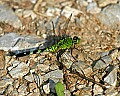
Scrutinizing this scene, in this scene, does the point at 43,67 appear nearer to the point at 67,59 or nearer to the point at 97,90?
the point at 67,59

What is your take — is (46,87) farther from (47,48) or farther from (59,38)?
(59,38)

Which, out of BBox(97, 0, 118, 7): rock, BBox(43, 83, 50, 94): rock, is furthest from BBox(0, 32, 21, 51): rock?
BBox(97, 0, 118, 7): rock

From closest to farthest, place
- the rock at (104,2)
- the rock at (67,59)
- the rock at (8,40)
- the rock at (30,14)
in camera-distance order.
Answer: the rock at (67,59) < the rock at (8,40) < the rock at (30,14) < the rock at (104,2)

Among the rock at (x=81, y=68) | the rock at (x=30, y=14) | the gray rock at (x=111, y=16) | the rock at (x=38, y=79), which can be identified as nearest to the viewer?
the rock at (x=38, y=79)

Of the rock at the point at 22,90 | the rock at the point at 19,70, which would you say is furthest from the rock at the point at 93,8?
the rock at the point at 22,90

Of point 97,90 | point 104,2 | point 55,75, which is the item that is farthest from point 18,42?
point 104,2

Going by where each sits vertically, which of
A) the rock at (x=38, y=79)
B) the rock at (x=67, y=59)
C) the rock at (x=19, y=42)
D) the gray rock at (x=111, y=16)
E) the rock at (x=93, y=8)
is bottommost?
the rock at (x=38, y=79)

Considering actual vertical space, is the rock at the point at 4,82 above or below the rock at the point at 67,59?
below

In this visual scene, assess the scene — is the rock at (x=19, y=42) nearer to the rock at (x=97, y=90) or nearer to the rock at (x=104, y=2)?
the rock at (x=97, y=90)
